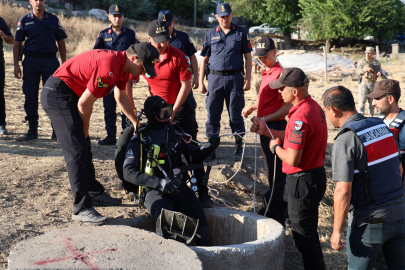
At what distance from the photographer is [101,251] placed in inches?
116

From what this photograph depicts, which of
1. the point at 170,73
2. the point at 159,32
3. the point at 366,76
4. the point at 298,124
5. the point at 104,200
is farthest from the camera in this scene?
the point at 366,76

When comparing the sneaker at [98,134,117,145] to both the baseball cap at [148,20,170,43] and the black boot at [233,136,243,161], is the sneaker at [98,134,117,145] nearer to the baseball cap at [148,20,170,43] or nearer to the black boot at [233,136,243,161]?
the black boot at [233,136,243,161]

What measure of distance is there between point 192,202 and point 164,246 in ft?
3.08

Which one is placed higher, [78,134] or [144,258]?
[78,134]

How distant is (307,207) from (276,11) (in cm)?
3220

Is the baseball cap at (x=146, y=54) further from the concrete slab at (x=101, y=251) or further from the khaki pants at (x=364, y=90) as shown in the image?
the khaki pants at (x=364, y=90)

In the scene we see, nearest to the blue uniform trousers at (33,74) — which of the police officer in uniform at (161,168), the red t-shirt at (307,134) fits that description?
the police officer in uniform at (161,168)

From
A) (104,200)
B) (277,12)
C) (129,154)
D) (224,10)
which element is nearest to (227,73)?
(224,10)

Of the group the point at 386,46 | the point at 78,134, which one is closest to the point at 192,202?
the point at 78,134

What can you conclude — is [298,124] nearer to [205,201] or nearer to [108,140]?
[205,201]

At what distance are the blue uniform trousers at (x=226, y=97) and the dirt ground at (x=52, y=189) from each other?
607 mm

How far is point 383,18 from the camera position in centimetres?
2728

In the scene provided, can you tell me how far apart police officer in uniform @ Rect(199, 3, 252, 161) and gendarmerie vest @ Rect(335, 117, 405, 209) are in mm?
2958

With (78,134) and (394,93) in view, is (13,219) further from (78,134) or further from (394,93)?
(394,93)
